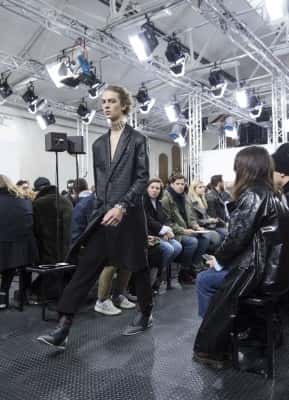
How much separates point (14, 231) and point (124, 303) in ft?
3.23

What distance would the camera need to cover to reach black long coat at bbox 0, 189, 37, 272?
9.45 feet

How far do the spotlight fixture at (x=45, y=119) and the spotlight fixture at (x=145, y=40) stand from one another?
4343 millimetres

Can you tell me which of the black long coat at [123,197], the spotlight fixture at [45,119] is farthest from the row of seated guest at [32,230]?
the spotlight fixture at [45,119]

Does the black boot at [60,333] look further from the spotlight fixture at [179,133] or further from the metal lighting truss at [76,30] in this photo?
the spotlight fixture at [179,133]

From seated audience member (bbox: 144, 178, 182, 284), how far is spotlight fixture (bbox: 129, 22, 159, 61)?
325 cm

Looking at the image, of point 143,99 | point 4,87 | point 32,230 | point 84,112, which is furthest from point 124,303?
point 84,112

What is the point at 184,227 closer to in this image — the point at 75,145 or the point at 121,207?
the point at 75,145

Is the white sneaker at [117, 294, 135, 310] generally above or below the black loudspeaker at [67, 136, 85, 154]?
below

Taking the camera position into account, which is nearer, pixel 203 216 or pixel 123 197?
pixel 123 197

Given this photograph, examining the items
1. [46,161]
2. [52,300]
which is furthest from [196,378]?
[46,161]

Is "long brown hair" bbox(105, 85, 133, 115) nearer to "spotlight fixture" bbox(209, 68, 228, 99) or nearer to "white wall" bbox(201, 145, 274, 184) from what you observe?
"spotlight fixture" bbox(209, 68, 228, 99)

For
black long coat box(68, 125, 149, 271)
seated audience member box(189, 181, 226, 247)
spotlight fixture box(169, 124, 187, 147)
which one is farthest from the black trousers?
spotlight fixture box(169, 124, 187, 147)

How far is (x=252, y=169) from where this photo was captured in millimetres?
1920

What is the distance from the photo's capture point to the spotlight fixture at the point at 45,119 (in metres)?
9.69
